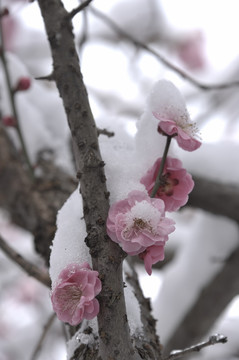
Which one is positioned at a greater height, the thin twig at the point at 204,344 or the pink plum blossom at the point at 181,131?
the pink plum blossom at the point at 181,131

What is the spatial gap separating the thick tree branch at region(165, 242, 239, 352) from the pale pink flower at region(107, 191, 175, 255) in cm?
97

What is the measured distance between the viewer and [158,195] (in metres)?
0.62

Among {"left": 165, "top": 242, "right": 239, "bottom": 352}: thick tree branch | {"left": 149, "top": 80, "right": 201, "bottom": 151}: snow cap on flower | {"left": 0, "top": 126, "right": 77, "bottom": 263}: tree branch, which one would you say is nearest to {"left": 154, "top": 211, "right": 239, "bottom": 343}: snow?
{"left": 165, "top": 242, "right": 239, "bottom": 352}: thick tree branch

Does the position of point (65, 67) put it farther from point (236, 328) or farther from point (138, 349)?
point (236, 328)

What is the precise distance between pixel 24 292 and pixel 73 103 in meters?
3.91

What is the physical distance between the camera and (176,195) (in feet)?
2.04

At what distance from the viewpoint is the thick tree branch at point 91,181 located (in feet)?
1.74

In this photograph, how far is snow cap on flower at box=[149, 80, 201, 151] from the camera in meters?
0.59

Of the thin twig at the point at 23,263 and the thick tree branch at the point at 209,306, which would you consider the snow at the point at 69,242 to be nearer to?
the thin twig at the point at 23,263

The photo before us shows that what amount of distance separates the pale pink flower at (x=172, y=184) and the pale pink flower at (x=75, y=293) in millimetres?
161

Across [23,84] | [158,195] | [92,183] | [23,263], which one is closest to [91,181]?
[92,183]

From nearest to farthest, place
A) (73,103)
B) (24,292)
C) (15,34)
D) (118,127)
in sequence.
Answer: (73,103) < (118,127) < (15,34) < (24,292)

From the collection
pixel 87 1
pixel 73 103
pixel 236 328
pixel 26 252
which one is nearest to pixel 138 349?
pixel 73 103

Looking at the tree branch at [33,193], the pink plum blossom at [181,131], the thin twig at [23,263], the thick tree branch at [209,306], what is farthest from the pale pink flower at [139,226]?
the thick tree branch at [209,306]
